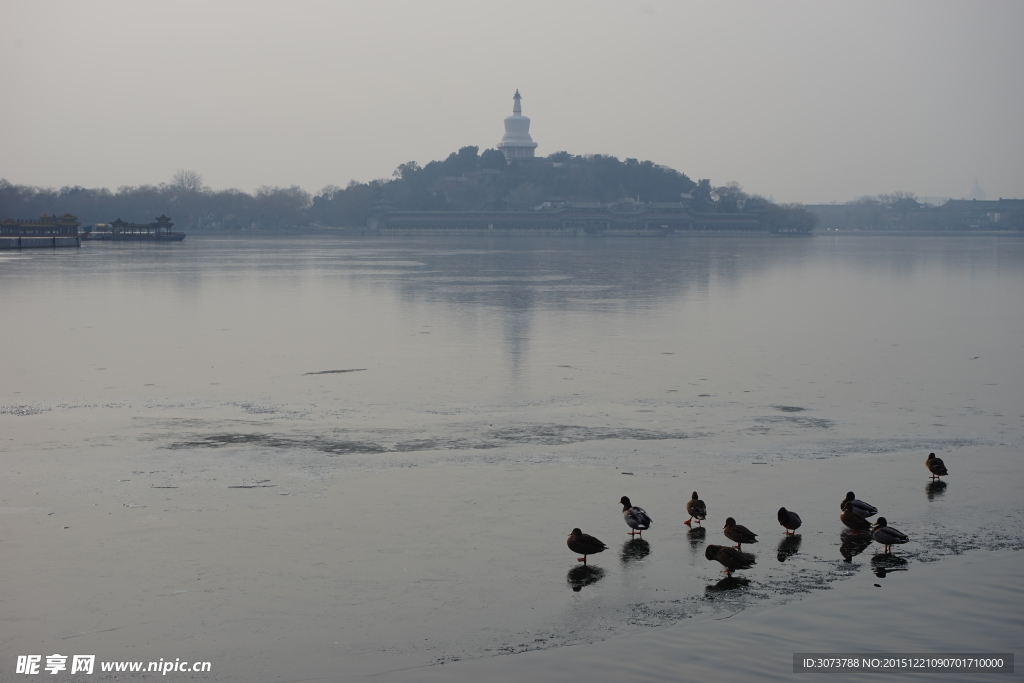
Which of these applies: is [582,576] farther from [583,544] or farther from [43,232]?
[43,232]

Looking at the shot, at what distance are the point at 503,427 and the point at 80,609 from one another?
16.0 feet

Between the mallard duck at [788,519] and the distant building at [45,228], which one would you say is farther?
the distant building at [45,228]

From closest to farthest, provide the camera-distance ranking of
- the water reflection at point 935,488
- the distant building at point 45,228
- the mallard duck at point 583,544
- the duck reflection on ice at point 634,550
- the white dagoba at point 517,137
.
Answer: the mallard duck at point 583,544
the duck reflection on ice at point 634,550
the water reflection at point 935,488
the distant building at point 45,228
the white dagoba at point 517,137

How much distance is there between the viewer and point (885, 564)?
19.8 ft

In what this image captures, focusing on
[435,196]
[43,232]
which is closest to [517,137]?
[435,196]

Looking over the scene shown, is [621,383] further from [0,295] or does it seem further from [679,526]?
[0,295]

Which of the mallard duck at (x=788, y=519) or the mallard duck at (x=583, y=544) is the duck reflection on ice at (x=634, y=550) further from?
the mallard duck at (x=788, y=519)

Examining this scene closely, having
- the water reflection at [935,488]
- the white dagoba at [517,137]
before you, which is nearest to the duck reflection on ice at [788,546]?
the water reflection at [935,488]

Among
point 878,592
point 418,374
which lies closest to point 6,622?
point 878,592

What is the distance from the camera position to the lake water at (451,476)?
5.30 metres

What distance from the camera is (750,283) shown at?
3102 cm

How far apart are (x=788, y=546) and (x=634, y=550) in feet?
3.15

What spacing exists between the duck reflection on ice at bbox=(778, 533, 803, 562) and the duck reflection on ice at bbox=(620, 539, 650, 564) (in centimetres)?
80

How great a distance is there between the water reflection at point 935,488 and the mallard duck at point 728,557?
211 centimetres
